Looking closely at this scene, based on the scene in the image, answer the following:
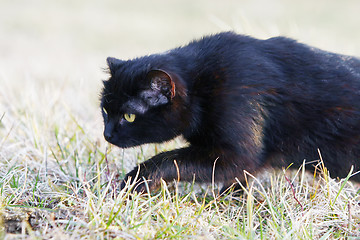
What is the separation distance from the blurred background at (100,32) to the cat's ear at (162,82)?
1.21m

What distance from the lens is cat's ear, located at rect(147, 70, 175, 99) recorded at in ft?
7.43

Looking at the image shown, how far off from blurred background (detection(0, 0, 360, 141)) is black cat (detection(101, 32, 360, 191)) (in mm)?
1081

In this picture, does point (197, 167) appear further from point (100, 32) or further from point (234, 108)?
point (100, 32)

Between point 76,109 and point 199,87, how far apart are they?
2.15 metres

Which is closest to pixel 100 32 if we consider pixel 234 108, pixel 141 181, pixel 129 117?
pixel 129 117

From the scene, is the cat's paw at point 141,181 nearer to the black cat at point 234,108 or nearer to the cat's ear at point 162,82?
the black cat at point 234,108

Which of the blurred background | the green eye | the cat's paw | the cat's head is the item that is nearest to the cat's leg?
the cat's paw

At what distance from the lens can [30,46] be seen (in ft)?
28.2

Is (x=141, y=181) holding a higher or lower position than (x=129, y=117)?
lower

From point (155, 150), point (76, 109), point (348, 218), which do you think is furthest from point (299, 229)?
point (76, 109)

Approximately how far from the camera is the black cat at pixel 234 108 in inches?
92.4

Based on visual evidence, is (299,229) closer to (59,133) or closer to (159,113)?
(159,113)

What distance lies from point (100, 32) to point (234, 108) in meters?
8.88

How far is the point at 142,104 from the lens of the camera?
2.40m
